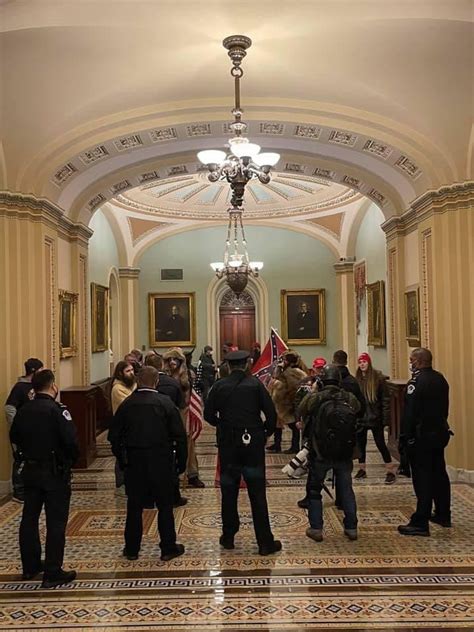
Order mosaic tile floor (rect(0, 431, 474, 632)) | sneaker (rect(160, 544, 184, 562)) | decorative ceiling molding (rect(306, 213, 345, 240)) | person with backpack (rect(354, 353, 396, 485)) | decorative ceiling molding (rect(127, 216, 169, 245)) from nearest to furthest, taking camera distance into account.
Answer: mosaic tile floor (rect(0, 431, 474, 632)) < sneaker (rect(160, 544, 184, 562)) < person with backpack (rect(354, 353, 396, 485)) < decorative ceiling molding (rect(306, 213, 345, 240)) < decorative ceiling molding (rect(127, 216, 169, 245))

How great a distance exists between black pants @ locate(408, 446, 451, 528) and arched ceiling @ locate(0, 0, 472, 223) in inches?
151

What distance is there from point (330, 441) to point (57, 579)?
2343 millimetres

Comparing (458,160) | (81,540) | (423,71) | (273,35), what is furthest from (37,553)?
(458,160)

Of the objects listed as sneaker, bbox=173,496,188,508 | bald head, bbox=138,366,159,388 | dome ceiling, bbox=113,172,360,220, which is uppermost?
dome ceiling, bbox=113,172,360,220

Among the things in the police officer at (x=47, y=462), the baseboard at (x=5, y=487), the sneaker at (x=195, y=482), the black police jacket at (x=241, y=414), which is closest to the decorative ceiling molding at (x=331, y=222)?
the sneaker at (x=195, y=482)

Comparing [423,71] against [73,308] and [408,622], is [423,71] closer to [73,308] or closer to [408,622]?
[408,622]

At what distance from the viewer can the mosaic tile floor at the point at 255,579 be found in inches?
155

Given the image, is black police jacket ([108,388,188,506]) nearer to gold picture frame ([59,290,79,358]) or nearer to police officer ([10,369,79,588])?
police officer ([10,369,79,588])

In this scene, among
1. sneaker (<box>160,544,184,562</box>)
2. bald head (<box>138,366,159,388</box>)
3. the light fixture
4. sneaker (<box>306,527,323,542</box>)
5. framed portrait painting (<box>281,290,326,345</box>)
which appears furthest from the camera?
framed portrait painting (<box>281,290,326,345</box>)

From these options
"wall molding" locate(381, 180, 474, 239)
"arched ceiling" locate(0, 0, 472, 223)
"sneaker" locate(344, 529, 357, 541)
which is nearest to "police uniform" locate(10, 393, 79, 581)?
"sneaker" locate(344, 529, 357, 541)

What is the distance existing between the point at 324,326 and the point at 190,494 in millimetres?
9888

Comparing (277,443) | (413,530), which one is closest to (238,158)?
(413,530)

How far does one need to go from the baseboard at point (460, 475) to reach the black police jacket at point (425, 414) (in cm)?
243

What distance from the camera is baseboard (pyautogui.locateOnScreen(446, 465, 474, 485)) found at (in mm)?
7496
